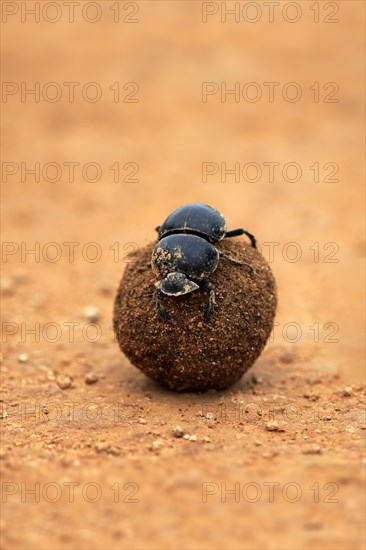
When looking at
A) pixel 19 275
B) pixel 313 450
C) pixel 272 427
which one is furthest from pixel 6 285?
pixel 313 450

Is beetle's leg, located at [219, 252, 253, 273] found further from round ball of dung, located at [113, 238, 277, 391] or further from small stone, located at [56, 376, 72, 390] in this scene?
small stone, located at [56, 376, 72, 390]

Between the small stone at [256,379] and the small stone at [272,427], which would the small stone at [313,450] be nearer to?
the small stone at [272,427]

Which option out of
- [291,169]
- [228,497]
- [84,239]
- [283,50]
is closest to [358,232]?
[291,169]

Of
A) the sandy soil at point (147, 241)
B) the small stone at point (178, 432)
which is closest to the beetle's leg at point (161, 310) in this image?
the sandy soil at point (147, 241)

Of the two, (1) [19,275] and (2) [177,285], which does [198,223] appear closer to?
(2) [177,285]

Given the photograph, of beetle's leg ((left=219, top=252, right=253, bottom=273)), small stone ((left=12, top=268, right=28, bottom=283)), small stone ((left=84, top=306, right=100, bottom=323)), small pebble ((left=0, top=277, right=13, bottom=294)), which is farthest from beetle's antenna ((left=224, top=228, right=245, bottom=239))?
small stone ((left=12, top=268, right=28, bottom=283))

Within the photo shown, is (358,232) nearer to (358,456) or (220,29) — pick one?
(358,456)
